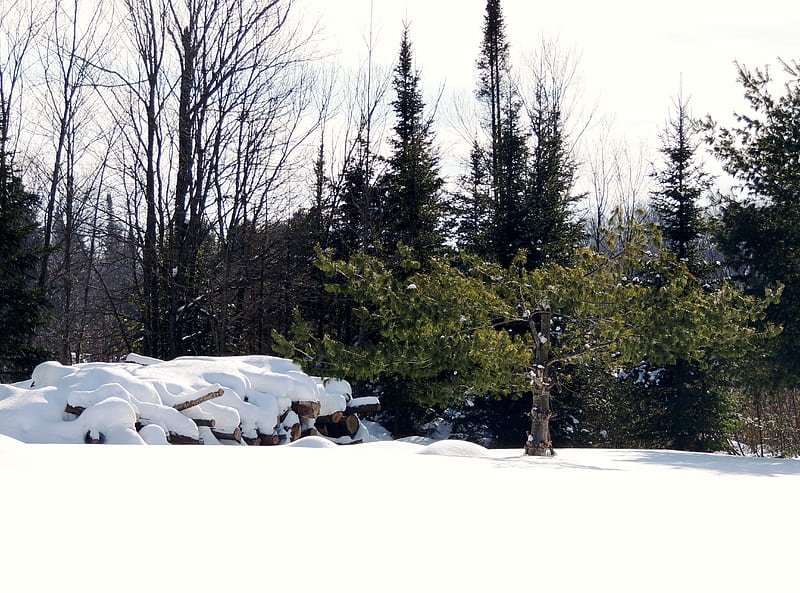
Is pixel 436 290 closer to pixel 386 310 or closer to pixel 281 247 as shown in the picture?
pixel 386 310

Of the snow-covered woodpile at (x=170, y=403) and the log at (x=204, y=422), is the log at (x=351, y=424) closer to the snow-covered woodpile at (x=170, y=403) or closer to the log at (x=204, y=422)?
the snow-covered woodpile at (x=170, y=403)

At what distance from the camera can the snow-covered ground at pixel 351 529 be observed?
8.08 ft

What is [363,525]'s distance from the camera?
10.4ft

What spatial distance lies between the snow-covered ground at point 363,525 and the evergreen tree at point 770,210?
310 inches

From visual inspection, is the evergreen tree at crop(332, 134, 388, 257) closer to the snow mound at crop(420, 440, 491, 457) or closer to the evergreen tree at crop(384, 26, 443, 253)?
the evergreen tree at crop(384, 26, 443, 253)

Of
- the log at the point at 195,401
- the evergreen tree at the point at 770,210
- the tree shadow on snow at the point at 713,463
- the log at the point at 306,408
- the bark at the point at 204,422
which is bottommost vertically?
the tree shadow on snow at the point at 713,463

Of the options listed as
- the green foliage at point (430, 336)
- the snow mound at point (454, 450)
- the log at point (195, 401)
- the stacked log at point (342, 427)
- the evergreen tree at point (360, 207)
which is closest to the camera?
the snow mound at point (454, 450)

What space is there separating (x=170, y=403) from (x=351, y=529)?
7.07m

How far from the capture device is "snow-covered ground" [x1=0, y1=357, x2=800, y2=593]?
247 centimetres

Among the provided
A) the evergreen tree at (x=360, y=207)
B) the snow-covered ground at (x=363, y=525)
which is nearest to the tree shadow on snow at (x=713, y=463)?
the snow-covered ground at (x=363, y=525)

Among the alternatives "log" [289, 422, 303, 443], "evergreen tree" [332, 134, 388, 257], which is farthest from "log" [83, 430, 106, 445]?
"evergreen tree" [332, 134, 388, 257]

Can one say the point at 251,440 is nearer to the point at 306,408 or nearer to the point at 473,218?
the point at 306,408

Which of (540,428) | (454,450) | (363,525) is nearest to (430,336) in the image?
(454,450)

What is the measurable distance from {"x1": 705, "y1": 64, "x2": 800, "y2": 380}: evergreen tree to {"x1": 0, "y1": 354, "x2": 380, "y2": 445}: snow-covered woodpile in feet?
27.9
